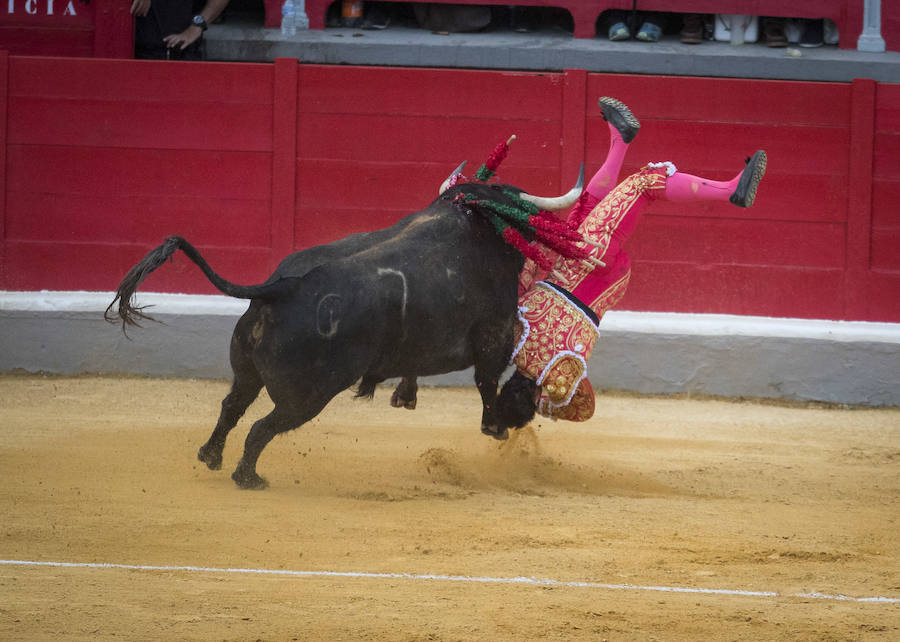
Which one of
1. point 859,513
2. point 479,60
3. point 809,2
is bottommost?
point 859,513

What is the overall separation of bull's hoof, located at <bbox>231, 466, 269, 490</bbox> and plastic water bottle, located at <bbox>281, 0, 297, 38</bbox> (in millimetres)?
4717

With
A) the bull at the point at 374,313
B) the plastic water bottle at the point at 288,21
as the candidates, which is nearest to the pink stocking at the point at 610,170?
the bull at the point at 374,313

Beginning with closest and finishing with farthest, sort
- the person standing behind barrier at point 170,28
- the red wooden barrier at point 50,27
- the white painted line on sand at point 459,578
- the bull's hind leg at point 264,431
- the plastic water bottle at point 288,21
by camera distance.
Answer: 1. the white painted line on sand at point 459,578
2. the bull's hind leg at point 264,431
3. the person standing behind barrier at point 170,28
4. the red wooden barrier at point 50,27
5. the plastic water bottle at point 288,21

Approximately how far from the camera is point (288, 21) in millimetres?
8695

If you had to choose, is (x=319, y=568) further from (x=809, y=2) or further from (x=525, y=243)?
(x=809, y=2)

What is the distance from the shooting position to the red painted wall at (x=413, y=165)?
7.82m

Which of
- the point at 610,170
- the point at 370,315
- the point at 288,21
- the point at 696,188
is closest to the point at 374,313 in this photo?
the point at 370,315

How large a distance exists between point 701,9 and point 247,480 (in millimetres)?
5708

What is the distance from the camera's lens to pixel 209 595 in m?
3.44

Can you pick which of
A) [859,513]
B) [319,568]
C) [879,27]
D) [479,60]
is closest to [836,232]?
[879,27]

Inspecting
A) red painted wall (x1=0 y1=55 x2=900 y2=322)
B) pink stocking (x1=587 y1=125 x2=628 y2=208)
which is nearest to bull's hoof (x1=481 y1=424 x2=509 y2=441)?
pink stocking (x1=587 y1=125 x2=628 y2=208)

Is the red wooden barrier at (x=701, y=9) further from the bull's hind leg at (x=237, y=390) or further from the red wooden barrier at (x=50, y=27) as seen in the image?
the bull's hind leg at (x=237, y=390)

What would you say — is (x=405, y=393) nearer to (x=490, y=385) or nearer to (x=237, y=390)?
(x=490, y=385)

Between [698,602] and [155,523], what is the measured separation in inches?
75.0
